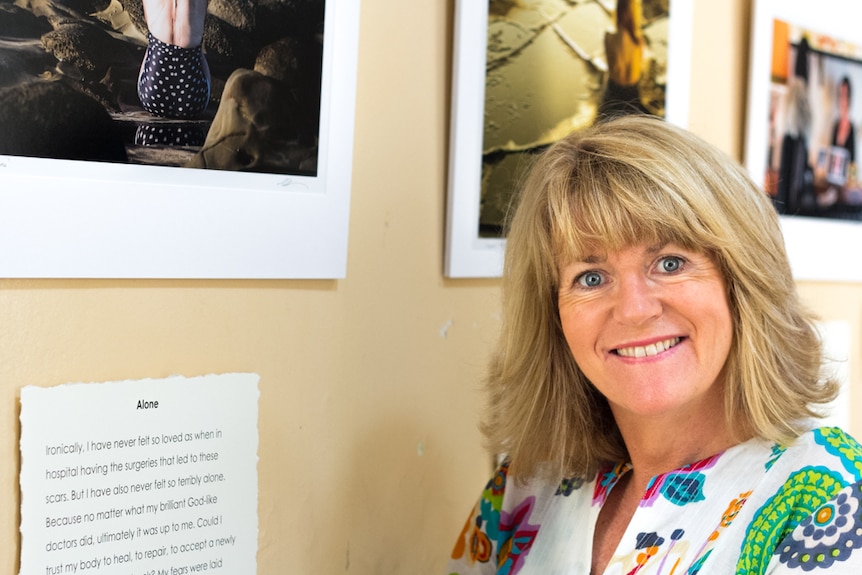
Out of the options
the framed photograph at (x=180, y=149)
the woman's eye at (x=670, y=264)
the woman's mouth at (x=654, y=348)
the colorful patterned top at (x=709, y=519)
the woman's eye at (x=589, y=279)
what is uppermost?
the framed photograph at (x=180, y=149)

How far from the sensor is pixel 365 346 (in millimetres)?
1077

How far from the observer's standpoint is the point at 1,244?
0.80 meters

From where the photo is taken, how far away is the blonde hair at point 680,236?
0.91m

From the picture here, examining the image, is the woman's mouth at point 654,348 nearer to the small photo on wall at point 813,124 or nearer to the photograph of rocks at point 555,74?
the photograph of rocks at point 555,74

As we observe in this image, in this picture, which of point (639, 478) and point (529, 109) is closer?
point (639, 478)

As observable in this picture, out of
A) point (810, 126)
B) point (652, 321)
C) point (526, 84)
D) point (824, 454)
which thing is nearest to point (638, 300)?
point (652, 321)

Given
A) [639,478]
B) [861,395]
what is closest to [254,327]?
[639,478]

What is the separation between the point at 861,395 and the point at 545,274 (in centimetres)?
106

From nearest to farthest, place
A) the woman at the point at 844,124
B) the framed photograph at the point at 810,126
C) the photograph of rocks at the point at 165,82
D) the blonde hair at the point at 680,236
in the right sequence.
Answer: the photograph of rocks at the point at 165,82
the blonde hair at the point at 680,236
the framed photograph at the point at 810,126
the woman at the point at 844,124

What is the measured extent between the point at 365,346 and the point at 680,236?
15.5 inches

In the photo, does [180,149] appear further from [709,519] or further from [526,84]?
[709,519]

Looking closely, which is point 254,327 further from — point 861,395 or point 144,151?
point 861,395

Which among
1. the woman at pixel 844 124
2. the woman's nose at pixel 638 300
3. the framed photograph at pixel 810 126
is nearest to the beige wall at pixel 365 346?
→ the woman's nose at pixel 638 300

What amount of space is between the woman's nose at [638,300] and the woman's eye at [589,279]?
0.11 feet
